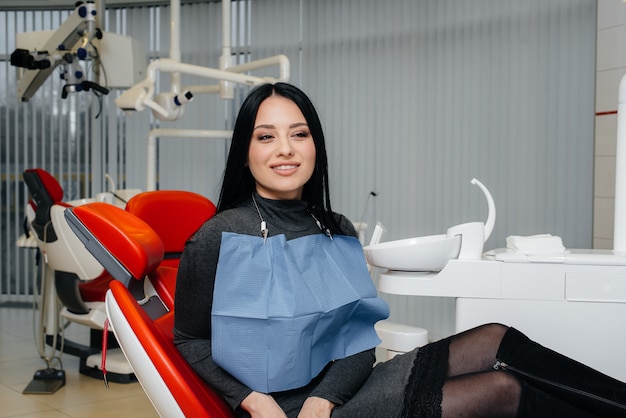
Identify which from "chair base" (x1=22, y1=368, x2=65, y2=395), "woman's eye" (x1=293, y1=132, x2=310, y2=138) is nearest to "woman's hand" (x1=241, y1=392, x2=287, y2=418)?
"woman's eye" (x1=293, y1=132, x2=310, y2=138)

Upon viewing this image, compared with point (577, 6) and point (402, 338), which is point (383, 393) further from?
point (577, 6)

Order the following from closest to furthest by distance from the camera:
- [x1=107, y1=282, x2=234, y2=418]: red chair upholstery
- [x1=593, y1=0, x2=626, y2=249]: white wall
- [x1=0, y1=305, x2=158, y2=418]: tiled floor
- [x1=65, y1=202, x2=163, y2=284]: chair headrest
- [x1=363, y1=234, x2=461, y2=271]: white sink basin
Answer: [x1=107, y1=282, x2=234, y2=418]: red chair upholstery, [x1=65, y1=202, x2=163, y2=284]: chair headrest, [x1=363, y1=234, x2=461, y2=271]: white sink basin, [x1=0, y1=305, x2=158, y2=418]: tiled floor, [x1=593, y1=0, x2=626, y2=249]: white wall

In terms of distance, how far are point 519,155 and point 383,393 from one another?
283 cm

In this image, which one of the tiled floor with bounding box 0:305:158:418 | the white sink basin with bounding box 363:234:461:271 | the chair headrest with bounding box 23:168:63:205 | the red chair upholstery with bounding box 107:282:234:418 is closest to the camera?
the red chair upholstery with bounding box 107:282:234:418

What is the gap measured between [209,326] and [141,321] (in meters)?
0.13

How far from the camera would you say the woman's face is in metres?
1.45

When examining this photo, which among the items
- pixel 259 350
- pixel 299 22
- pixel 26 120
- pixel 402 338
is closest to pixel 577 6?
pixel 299 22

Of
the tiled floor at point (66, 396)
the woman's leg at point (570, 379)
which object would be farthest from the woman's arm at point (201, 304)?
the tiled floor at point (66, 396)

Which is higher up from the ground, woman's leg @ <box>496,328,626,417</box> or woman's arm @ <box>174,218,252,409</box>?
woman's arm @ <box>174,218,252,409</box>

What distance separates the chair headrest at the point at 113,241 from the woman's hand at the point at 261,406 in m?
0.36

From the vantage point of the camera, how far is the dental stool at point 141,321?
128cm

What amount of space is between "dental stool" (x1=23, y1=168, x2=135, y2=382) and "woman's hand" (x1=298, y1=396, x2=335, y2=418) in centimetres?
184

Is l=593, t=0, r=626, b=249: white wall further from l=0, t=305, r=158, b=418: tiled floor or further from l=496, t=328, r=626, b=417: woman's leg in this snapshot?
l=0, t=305, r=158, b=418: tiled floor

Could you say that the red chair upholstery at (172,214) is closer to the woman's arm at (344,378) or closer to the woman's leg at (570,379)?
the woman's arm at (344,378)
